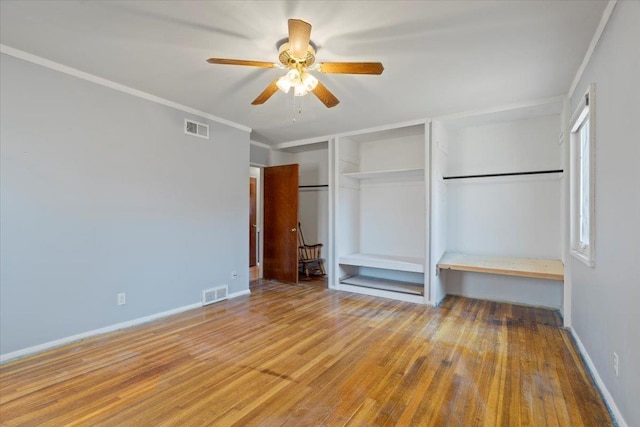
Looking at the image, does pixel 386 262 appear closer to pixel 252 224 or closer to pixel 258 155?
pixel 258 155

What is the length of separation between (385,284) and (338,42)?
363 centimetres

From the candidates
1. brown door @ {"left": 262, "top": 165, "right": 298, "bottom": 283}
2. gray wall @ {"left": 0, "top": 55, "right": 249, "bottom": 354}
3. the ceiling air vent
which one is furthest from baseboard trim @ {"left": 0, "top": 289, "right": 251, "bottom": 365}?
the ceiling air vent

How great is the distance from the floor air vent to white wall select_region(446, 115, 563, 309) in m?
3.37

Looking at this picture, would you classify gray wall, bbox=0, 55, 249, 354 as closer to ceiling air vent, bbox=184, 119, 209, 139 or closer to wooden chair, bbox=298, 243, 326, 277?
ceiling air vent, bbox=184, 119, 209, 139

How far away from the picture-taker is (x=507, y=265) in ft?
12.4

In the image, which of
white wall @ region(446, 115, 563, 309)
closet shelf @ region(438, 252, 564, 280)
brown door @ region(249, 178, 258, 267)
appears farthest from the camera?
brown door @ region(249, 178, 258, 267)

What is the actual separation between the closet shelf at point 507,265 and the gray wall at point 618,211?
3.11 feet

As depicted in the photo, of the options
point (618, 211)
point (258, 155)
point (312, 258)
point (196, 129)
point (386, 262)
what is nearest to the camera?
point (618, 211)

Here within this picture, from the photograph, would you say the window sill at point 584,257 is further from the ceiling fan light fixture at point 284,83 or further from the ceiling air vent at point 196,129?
the ceiling air vent at point 196,129

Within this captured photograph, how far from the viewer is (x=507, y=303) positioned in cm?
425

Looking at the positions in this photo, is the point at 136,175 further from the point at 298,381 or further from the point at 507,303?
the point at 507,303

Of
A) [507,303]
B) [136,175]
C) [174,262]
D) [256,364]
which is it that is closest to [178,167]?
[136,175]

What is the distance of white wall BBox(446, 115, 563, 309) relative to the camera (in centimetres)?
407

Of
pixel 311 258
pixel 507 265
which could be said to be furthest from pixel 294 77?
pixel 311 258
